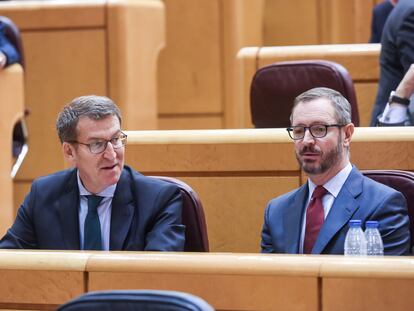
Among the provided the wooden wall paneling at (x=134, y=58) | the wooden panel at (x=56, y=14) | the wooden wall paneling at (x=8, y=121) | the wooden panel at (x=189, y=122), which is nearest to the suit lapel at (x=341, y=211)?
the wooden wall paneling at (x=8, y=121)

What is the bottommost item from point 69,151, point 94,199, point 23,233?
point 23,233

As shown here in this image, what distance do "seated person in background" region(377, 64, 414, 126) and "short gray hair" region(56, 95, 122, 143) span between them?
124 centimetres

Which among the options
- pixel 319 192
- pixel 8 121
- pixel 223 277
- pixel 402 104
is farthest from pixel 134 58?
pixel 223 277

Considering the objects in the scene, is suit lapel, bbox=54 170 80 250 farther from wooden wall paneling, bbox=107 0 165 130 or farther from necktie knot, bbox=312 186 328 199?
wooden wall paneling, bbox=107 0 165 130

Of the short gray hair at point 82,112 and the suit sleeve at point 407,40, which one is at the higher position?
the suit sleeve at point 407,40

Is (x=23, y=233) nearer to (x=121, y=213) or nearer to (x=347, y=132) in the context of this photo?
(x=121, y=213)

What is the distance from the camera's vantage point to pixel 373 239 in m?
2.82

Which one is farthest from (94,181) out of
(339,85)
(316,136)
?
(339,85)

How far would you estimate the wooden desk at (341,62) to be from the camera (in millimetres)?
4672

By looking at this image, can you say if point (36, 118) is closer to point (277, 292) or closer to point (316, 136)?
point (316, 136)

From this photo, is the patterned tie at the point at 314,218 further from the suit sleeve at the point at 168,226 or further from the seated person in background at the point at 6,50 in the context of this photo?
the seated person in background at the point at 6,50

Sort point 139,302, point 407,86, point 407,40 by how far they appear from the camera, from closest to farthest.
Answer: point 139,302 → point 407,86 → point 407,40

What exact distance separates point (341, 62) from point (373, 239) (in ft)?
6.63

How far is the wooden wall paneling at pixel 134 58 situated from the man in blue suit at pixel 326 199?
7.67 ft
